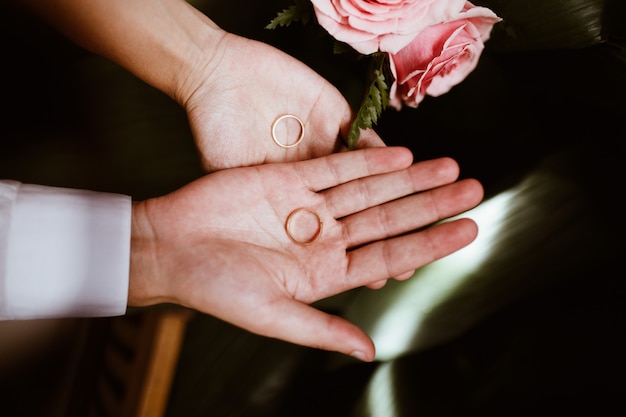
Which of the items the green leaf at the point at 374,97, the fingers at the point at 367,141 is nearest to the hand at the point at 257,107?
the fingers at the point at 367,141

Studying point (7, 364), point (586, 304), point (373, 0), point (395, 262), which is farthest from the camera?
point (7, 364)

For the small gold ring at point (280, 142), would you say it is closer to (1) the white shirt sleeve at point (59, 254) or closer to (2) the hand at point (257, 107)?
(2) the hand at point (257, 107)

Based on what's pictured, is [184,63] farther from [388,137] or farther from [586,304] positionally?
[586,304]

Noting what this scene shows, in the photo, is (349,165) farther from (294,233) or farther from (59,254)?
(59,254)

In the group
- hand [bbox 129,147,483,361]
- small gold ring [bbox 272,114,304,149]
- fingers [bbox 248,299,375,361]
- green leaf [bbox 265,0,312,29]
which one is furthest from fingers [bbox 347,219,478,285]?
green leaf [bbox 265,0,312,29]

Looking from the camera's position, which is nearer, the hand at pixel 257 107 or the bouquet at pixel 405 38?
the bouquet at pixel 405 38

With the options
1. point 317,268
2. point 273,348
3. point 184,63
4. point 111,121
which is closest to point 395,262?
point 317,268
